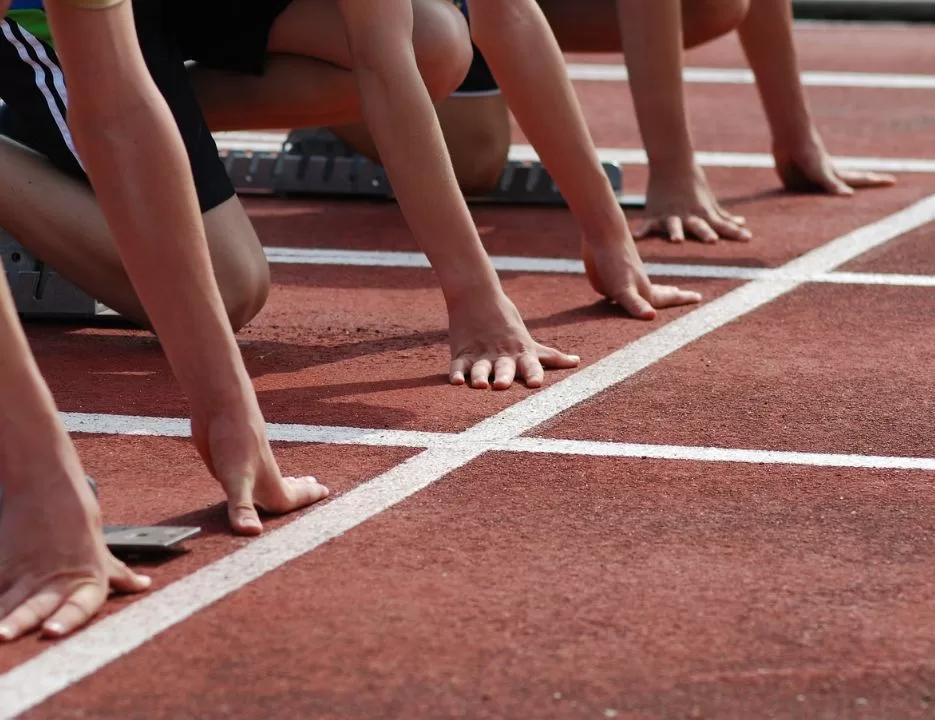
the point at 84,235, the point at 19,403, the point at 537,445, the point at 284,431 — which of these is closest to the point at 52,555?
the point at 19,403

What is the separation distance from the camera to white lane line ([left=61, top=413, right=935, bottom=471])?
3.64 meters

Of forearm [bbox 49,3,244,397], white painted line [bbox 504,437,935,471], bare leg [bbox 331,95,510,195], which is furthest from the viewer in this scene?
bare leg [bbox 331,95,510,195]

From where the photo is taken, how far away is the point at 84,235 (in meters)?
4.59

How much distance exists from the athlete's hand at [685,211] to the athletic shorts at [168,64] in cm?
186

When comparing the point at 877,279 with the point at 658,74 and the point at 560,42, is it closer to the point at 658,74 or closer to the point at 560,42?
the point at 658,74

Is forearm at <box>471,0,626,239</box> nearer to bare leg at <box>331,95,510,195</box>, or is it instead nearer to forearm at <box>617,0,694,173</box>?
forearm at <box>617,0,694,173</box>

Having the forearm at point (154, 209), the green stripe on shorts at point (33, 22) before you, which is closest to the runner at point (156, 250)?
the forearm at point (154, 209)

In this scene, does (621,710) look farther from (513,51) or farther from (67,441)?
(513,51)

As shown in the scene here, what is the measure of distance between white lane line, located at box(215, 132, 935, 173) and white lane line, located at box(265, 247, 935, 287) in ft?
5.36

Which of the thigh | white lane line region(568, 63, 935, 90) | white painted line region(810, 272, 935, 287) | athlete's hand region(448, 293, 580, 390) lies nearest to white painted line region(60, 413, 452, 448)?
athlete's hand region(448, 293, 580, 390)

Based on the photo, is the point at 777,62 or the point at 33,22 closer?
the point at 33,22

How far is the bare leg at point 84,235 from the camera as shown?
4.59 m

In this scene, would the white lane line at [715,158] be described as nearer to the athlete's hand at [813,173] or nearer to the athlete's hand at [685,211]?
the athlete's hand at [813,173]

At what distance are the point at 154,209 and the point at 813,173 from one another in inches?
179
